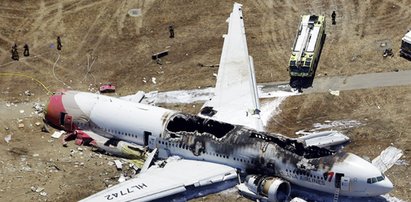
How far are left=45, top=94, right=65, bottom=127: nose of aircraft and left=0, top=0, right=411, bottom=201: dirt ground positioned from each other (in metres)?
1.41

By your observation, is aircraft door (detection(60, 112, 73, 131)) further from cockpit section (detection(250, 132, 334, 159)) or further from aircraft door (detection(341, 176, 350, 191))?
aircraft door (detection(341, 176, 350, 191))

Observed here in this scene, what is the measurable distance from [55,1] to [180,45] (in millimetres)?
16550

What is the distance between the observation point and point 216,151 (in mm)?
58344

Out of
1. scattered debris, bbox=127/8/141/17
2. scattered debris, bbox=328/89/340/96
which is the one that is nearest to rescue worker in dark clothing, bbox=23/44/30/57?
scattered debris, bbox=127/8/141/17

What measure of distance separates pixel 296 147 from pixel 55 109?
21.4m

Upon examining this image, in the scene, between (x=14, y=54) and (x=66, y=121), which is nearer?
(x=66, y=121)

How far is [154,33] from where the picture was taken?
79.3m

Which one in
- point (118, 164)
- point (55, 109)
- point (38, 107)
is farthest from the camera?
point (38, 107)

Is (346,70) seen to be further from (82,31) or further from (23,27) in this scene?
(23,27)

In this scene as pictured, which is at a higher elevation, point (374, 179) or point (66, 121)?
point (66, 121)

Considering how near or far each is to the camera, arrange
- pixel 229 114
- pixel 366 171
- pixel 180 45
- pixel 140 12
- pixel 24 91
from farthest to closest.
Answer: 1. pixel 140 12
2. pixel 180 45
3. pixel 24 91
4. pixel 229 114
5. pixel 366 171

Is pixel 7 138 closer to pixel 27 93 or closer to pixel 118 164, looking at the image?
pixel 27 93

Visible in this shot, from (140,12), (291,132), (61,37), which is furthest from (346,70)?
(61,37)

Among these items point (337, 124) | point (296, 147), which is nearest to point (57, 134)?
point (296, 147)
